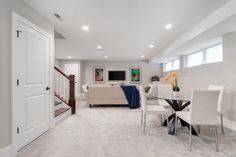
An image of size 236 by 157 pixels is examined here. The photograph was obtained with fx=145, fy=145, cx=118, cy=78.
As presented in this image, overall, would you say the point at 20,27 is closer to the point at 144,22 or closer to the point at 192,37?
the point at 144,22

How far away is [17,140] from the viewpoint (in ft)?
6.93

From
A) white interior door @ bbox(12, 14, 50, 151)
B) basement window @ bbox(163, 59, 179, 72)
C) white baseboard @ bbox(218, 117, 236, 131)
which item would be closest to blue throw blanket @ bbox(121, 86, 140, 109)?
white baseboard @ bbox(218, 117, 236, 131)

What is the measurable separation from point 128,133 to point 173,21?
8.33 feet

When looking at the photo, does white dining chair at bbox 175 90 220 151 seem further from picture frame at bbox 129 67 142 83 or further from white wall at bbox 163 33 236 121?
picture frame at bbox 129 67 142 83

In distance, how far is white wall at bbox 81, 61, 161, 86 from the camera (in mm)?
9633

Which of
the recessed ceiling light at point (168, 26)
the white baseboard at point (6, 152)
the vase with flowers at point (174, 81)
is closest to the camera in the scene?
the white baseboard at point (6, 152)

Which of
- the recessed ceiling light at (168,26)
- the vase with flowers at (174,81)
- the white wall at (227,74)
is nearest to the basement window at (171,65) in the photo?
the white wall at (227,74)

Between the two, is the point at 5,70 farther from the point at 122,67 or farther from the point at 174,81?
the point at 122,67

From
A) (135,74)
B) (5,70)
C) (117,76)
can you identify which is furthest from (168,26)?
(117,76)

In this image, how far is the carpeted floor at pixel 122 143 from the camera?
6.71 ft

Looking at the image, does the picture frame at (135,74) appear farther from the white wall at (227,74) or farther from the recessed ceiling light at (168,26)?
the recessed ceiling light at (168,26)

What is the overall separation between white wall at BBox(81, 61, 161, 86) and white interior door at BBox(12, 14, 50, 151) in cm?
669

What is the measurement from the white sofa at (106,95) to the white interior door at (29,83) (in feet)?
8.33

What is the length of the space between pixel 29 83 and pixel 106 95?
3.30 metres
